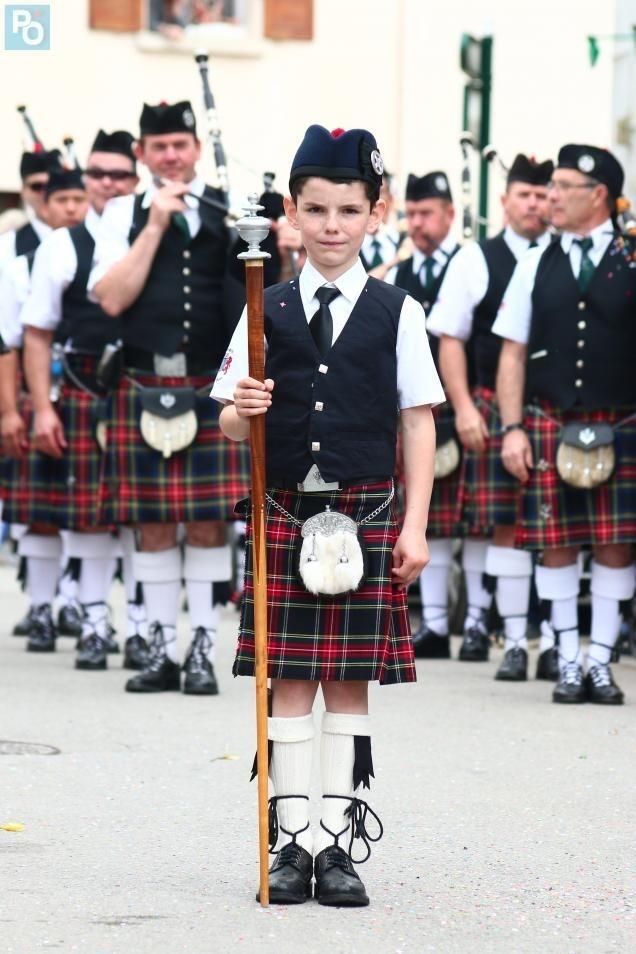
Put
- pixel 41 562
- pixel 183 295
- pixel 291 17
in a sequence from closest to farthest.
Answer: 1. pixel 183 295
2. pixel 41 562
3. pixel 291 17

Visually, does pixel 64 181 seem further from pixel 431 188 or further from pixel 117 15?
pixel 117 15

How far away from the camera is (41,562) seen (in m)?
8.74

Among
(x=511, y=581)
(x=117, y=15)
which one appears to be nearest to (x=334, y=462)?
(x=511, y=581)

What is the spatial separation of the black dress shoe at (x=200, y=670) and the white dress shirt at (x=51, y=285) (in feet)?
4.84

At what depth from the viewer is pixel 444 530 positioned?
8.64 meters

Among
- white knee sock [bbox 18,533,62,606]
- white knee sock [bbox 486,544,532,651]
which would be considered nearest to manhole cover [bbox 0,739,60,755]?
white knee sock [bbox 486,544,532,651]

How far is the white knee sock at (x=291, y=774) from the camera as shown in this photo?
4195mm

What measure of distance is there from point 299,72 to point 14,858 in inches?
518

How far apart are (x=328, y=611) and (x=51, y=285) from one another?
3853 millimetres

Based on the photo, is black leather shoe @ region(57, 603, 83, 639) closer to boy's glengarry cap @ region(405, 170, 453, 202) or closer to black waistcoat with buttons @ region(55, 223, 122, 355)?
black waistcoat with buttons @ region(55, 223, 122, 355)

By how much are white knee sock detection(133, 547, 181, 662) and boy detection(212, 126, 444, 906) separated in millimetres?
2858

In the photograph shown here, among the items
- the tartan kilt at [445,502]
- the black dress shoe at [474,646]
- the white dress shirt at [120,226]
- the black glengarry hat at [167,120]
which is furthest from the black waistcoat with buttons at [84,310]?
the black dress shoe at [474,646]

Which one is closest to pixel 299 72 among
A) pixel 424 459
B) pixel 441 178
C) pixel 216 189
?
pixel 441 178

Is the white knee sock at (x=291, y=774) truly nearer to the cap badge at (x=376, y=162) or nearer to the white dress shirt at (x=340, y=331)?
the white dress shirt at (x=340, y=331)
